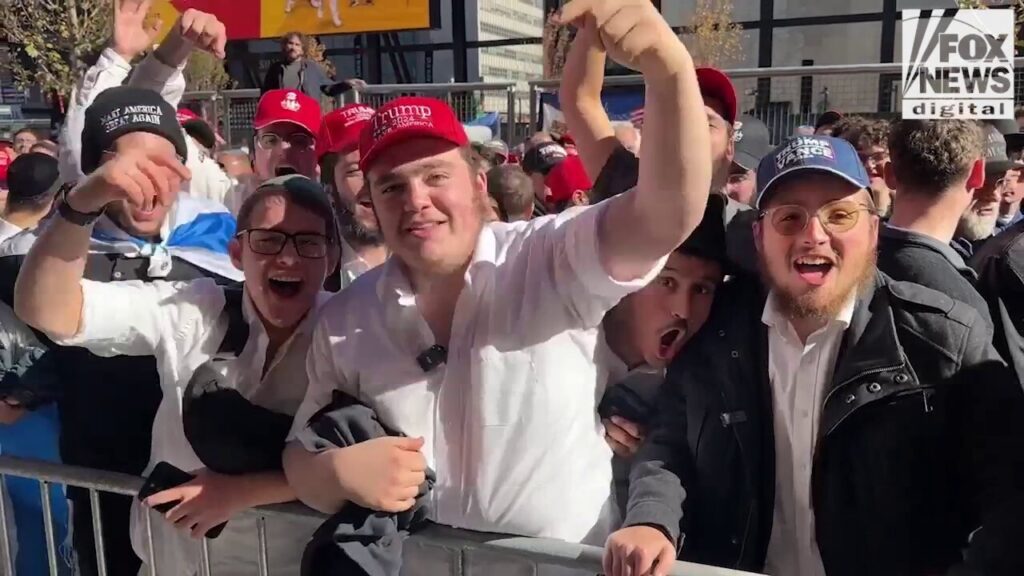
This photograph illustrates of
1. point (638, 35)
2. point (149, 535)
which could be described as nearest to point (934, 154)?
point (638, 35)

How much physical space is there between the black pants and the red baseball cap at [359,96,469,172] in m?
1.49

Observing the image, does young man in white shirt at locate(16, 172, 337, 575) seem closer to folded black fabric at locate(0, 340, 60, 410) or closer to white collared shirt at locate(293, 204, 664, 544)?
white collared shirt at locate(293, 204, 664, 544)

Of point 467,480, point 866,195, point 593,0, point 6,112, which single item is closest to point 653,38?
point 593,0

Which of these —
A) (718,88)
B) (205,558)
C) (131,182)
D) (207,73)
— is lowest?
(205,558)

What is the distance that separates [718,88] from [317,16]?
21.1m

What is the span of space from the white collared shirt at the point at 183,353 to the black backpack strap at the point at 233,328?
2cm

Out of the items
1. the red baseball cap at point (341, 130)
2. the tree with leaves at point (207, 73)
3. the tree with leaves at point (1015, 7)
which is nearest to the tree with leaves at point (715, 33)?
the tree with leaves at point (1015, 7)

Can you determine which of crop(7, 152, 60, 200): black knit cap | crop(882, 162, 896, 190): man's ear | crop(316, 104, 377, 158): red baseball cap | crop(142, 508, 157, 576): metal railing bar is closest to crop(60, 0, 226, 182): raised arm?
crop(7, 152, 60, 200): black knit cap

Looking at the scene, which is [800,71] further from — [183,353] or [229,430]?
[229,430]

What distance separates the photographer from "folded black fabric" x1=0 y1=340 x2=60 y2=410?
8.87 feet

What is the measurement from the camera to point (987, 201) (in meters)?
3.83

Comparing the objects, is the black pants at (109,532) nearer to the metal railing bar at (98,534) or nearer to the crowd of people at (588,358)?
the metal railing bar at (98,534)

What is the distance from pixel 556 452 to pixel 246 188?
3263 millimetres

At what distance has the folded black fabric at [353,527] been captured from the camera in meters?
1.94
